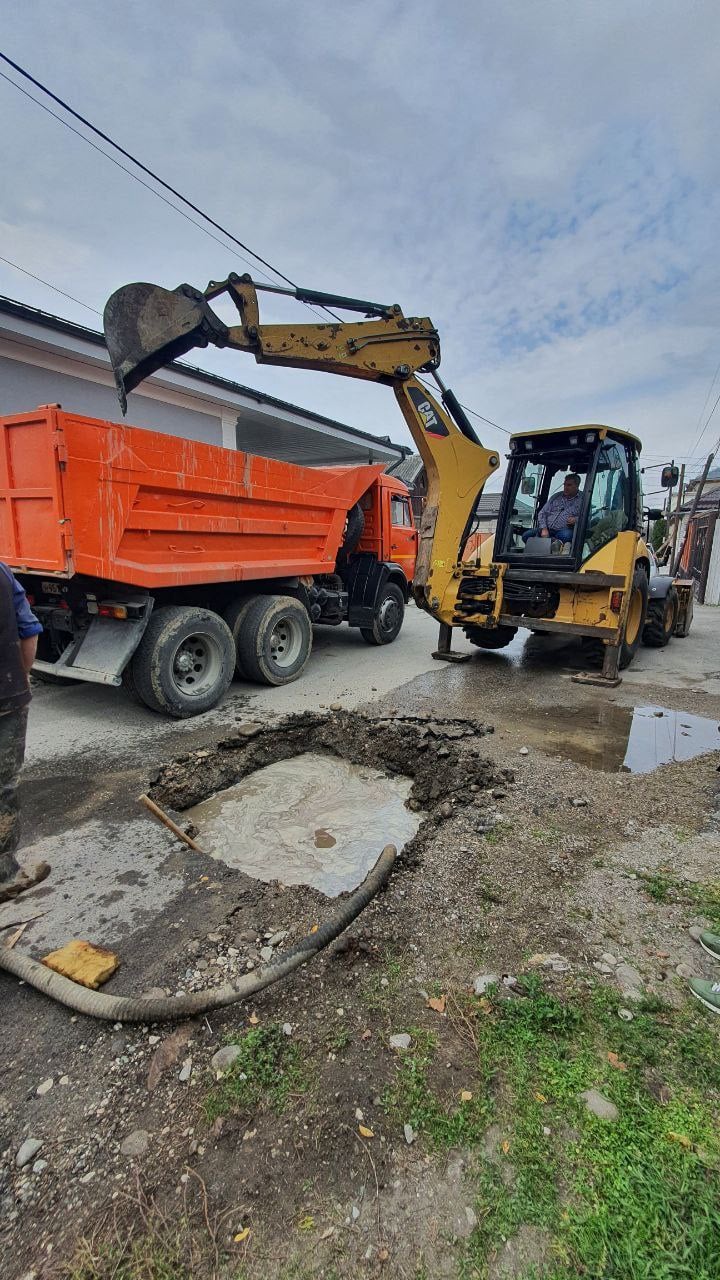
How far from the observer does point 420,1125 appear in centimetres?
155

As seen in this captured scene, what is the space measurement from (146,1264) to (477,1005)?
114 cm

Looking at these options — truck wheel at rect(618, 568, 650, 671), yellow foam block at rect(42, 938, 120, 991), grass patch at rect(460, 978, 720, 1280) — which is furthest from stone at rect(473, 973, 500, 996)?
truck wheel at rect(618, 568, 650, 671)

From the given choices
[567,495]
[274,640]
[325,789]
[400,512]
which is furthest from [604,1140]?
[400,512]

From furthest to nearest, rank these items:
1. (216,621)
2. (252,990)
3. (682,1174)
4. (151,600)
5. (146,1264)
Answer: (216,621) < (151,600) < (252,990) < (682,1174) < (146,1264)

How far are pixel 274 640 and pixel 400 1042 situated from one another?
4935 mm

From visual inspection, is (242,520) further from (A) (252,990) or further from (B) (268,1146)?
(B) (268,1146)

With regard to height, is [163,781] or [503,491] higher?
[503,491]

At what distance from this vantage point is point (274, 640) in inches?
253

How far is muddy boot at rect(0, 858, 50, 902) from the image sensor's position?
2605 millimetres

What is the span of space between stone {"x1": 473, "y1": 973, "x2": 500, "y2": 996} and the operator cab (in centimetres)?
527

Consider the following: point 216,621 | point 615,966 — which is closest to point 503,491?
point 216,621

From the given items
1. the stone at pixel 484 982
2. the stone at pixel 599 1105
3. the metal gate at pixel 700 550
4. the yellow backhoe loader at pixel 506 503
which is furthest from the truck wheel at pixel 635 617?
the metal gate at pixel 700 550

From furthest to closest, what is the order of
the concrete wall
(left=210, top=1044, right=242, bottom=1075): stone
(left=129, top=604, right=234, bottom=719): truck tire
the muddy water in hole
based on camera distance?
1. the concrete wall
2. (left=129, top=604, right=234, bottom=719): truck tire
3. the muddy water in hole
4. (left=210, top=1044, right=242, bottom=1075): stone

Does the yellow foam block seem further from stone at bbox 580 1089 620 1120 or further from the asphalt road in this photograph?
stone at bbox 580 1089 620 1120
